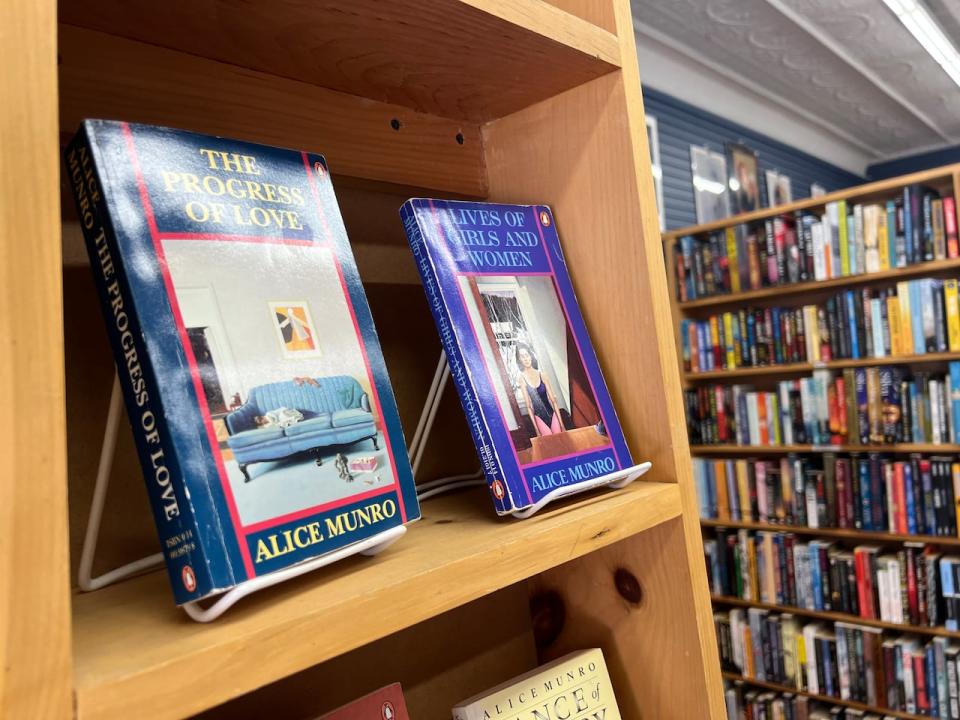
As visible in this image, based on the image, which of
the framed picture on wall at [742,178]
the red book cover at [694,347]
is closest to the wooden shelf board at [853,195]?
the red book cover at [694,347]

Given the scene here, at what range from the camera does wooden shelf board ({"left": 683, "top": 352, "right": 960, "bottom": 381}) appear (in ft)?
9.25

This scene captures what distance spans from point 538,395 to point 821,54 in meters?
5.08

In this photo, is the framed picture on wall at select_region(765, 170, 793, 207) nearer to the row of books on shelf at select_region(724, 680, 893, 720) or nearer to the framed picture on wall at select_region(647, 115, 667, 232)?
the framed picture on wall at select_region(647, 115, 667, 232)

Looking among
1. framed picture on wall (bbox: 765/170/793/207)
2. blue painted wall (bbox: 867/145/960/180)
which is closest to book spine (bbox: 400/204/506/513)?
framed picture on wall (bbox: 765/170/793/207)

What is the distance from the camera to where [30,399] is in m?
0.36

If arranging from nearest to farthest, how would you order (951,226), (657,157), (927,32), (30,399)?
(30,399) < (951,226) < (657,157) < (927,32)

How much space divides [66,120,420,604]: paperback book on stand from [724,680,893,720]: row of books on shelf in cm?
A: 292

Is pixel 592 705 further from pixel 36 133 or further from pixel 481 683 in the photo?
pixel 36 133

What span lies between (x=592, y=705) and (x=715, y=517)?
2.87 meters

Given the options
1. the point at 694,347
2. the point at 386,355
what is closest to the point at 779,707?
the point at 694,347

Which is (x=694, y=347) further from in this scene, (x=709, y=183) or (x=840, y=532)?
(x=709, y=183)

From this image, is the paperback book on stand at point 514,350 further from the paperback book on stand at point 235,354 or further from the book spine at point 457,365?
the paperback book on stand at point 235,354

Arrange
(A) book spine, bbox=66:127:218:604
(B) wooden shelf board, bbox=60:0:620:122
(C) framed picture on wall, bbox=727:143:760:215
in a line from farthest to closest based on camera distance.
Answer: (C) framed picture on wall, bbox=727:143:760:215, (B) wooden shelf board, bbox=60:0:620:122, (A) book spine, bbox=66:127:218:604

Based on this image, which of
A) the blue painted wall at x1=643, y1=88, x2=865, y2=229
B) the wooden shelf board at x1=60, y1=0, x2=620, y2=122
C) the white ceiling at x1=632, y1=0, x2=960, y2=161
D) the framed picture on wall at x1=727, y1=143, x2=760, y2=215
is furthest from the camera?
the framed picture on wall at x1=727, y1=143, x2=760, y2=215
